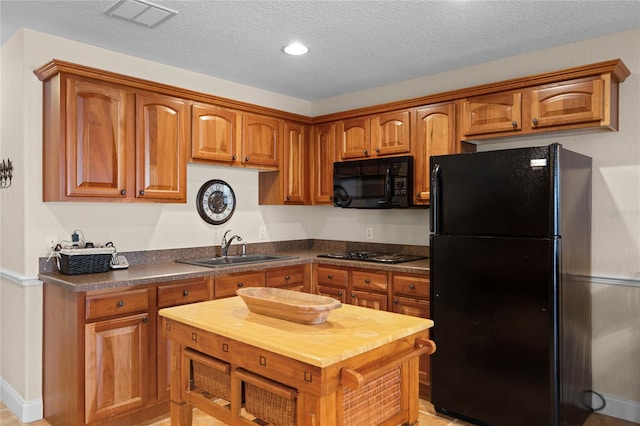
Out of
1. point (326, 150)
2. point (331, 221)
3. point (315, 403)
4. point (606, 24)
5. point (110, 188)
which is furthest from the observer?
point (331, 221)

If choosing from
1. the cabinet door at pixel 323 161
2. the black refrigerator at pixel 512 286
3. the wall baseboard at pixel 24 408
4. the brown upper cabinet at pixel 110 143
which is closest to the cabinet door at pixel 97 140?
the brown upper cabinet at pixel 110 143

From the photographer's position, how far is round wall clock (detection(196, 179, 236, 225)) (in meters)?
3.96

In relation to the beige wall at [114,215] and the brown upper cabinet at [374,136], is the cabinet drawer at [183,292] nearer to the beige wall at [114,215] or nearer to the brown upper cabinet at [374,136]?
the beige wall at [114,215]

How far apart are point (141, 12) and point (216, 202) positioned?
1759mm

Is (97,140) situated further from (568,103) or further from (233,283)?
(568,103)

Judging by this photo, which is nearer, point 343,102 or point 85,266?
point 85,266

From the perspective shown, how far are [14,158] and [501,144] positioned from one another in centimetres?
357

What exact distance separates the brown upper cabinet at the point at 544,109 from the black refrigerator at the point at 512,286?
1.08 feet

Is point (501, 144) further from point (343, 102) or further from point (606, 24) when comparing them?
point (343, 102)

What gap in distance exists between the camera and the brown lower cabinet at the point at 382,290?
132 inches

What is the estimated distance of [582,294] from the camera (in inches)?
116

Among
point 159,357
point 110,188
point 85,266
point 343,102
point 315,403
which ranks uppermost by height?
point 343,102

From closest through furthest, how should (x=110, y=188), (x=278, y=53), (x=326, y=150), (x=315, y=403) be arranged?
(x=315, y=403), (x=110, y=188), (x=278, y=53), (x=326, y=150)

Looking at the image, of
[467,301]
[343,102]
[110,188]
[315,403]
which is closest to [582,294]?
[467,301]
